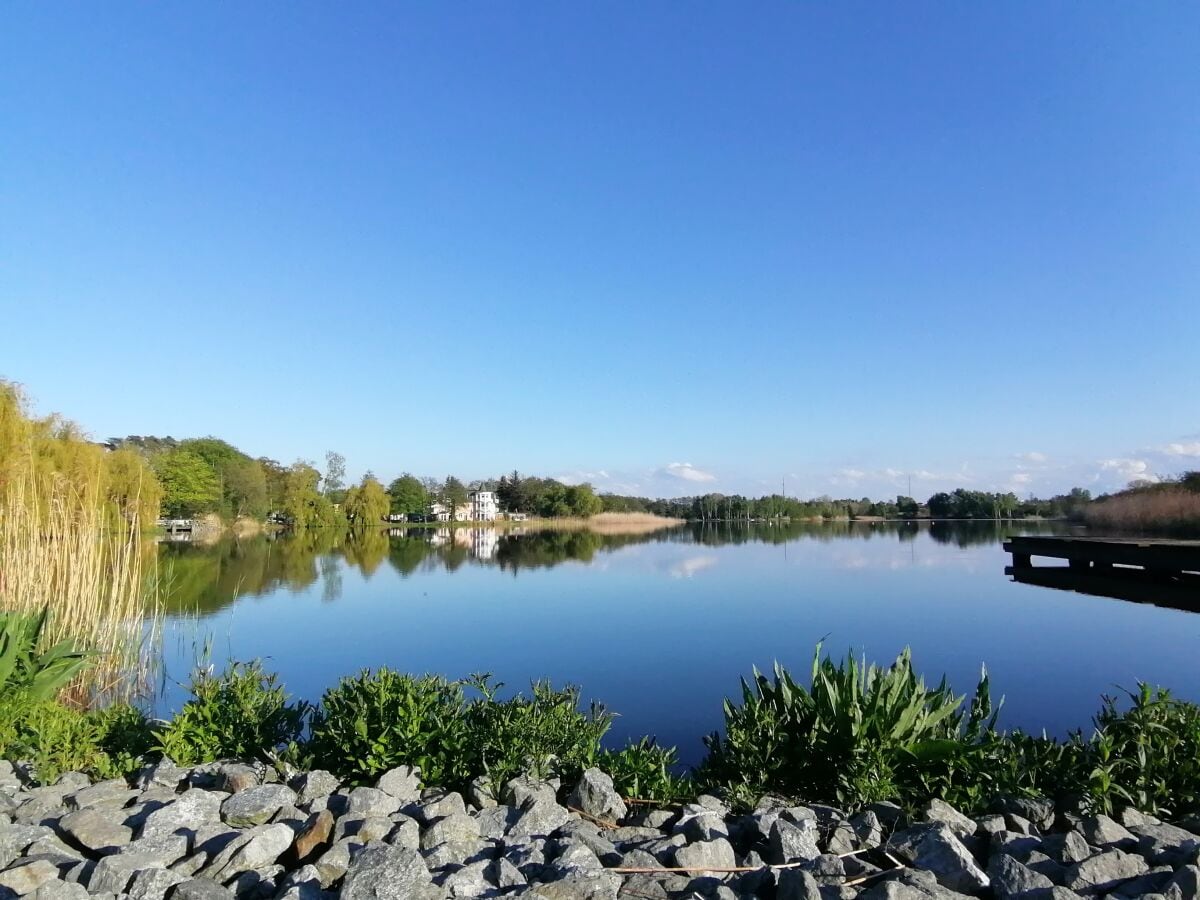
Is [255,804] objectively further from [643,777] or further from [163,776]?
[643,777]

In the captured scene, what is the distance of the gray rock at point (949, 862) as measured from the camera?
2486 mm

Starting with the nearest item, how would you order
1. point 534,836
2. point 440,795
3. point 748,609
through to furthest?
point 534,836 → point 440,795 → point 748,609

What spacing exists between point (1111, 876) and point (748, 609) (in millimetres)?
10422

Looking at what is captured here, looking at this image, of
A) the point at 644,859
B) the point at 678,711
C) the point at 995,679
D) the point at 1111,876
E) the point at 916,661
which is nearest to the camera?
the point at 1111,876

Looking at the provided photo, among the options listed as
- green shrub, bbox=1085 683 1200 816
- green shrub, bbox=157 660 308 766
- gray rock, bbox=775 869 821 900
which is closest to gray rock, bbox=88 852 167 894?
green shrub, bbox=157 660 308 766

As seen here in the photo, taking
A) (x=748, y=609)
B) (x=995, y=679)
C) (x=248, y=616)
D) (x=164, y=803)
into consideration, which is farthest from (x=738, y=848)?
(x=248, y=616)

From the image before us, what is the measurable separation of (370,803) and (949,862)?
2269 mm

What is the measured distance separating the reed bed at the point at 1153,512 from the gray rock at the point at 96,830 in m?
28.2

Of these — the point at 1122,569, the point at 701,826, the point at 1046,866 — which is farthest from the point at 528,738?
the point at 1122,569

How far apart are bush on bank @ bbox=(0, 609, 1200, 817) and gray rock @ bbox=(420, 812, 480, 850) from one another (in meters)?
0.44

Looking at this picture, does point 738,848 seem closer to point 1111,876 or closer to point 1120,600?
point 1111,876

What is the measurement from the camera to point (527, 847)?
2.78m

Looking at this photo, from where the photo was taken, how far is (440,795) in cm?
344

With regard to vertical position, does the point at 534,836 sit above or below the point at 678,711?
above
